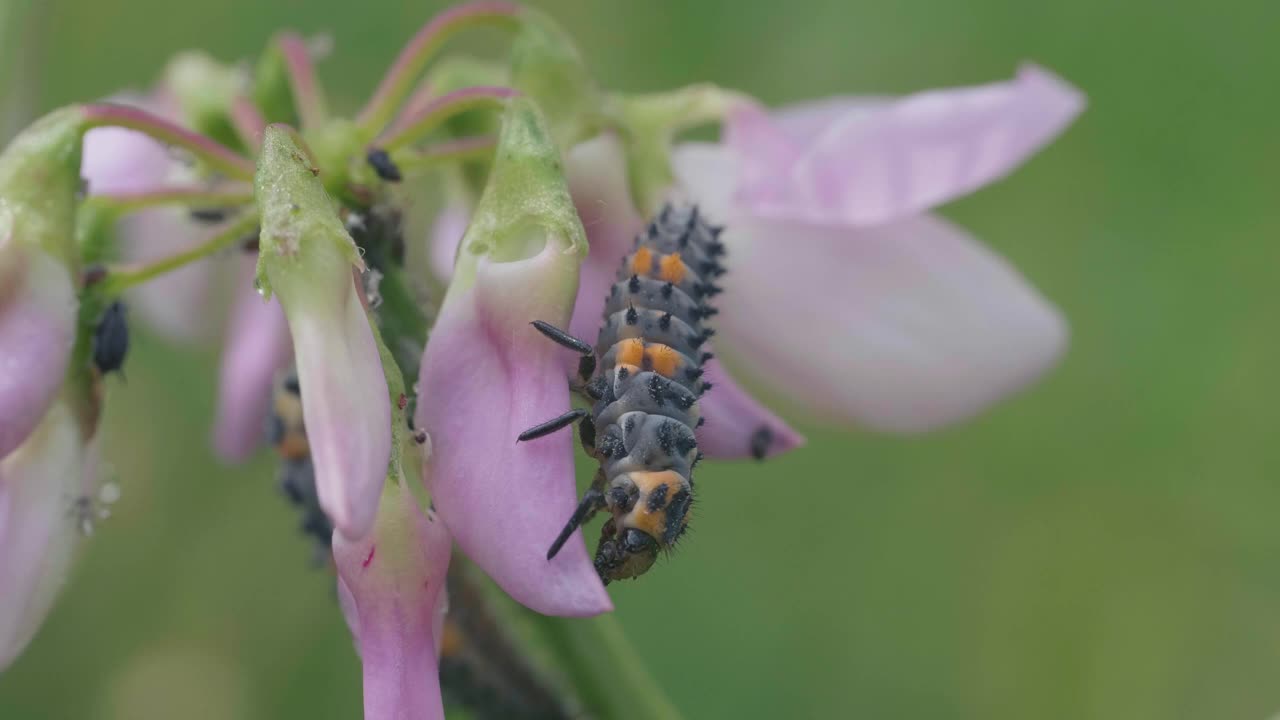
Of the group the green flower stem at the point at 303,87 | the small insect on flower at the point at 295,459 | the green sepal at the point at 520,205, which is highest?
the green sepal at the point at 520,205

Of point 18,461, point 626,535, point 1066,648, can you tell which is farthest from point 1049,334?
point 1066,648

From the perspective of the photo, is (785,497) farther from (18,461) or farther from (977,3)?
(18,461)

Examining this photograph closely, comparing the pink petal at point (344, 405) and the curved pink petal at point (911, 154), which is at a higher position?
the curved pink petal at point (911, 154)

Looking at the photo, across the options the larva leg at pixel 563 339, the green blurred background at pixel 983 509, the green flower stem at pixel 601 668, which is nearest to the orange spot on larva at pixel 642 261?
the larva leg at pixel 563 339

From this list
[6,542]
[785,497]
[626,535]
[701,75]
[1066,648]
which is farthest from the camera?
[701,75]

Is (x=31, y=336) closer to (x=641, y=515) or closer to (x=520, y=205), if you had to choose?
(x=520, y=205)

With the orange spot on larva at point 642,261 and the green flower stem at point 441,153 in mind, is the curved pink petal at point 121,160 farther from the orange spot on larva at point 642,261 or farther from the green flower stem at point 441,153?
the orange spot on larva at point 642,261

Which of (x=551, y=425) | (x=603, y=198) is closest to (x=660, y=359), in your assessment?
(x=551, y=425)

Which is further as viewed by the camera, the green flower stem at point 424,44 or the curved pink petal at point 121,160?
the curved pink petal at point 121,160
